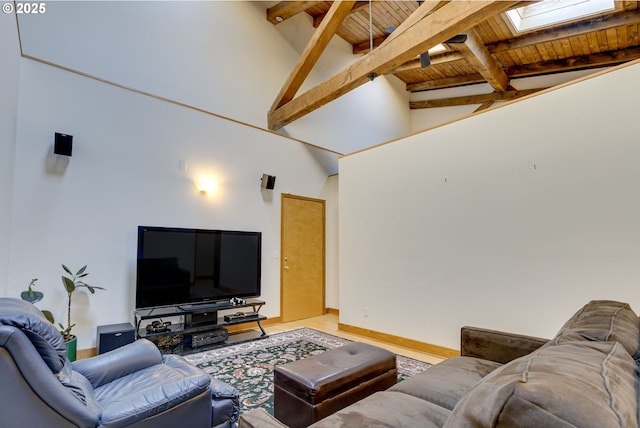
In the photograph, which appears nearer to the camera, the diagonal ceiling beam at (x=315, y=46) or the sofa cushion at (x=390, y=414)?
the sofa cushion at (x=390, y=414)

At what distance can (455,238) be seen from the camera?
3709 mm

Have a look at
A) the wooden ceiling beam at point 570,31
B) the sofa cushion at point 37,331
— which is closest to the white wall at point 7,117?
the sofa cushion at point 37,331

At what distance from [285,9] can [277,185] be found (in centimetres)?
282

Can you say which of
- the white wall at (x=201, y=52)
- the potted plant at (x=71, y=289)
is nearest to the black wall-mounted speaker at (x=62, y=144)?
the white wall at (x=201, y=52)

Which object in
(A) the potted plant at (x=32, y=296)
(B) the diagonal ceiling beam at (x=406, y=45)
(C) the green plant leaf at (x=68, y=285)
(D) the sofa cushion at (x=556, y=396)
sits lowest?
(A) the potted plant at (x=32, y=296)

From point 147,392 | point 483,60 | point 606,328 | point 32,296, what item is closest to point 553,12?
point 483,60

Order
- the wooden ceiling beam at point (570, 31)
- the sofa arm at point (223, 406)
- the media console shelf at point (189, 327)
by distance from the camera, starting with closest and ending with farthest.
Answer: the sofa arm at point (223, 406) < the media console shelf at point (189, 327) < the wooden ceiling beam at point (570, 31)

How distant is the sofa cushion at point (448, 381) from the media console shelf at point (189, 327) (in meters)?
2.79

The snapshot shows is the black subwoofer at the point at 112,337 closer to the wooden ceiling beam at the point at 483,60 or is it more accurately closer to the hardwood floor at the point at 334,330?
the hardwood floor at the point at 334,330

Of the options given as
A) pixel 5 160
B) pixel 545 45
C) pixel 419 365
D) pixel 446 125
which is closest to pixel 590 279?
pixel 419 365

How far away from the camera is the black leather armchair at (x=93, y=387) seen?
127 cm

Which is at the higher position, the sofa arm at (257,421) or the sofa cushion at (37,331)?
the sofa cushion at (37,331)

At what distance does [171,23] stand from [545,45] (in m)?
5.75

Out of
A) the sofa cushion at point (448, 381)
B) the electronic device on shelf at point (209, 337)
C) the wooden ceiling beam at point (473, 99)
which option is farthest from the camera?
the wooden ceiling beam at point (473, 99)
